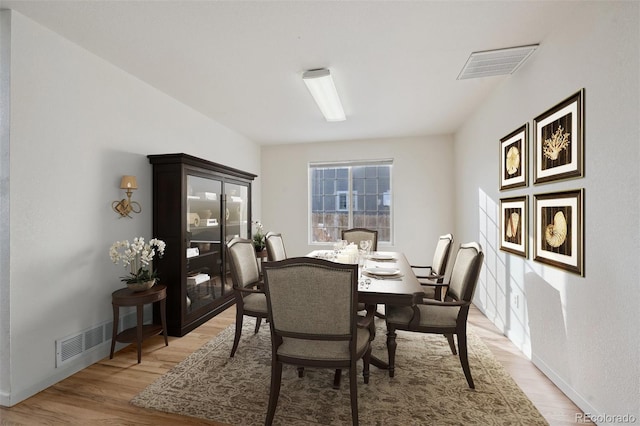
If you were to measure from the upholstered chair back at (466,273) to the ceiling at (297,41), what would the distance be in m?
1.62

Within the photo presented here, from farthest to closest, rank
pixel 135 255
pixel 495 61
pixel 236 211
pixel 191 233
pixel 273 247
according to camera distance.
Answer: pixel 236 211, pixel 273 247, pixel 191 233, pixel 135 255, pixel 495 61

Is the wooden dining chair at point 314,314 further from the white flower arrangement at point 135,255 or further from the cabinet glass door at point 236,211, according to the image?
the cabinet glass door at point 236,211

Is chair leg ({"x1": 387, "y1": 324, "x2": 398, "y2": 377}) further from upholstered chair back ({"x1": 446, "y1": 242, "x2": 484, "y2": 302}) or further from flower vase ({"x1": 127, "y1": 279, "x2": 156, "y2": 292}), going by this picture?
flower vase ({"x1": 127, "y1": 279, "x2": 156, "y2": 292})

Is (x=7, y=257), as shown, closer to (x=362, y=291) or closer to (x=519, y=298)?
(x=362, y=291)

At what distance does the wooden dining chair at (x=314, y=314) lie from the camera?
1.55 meters

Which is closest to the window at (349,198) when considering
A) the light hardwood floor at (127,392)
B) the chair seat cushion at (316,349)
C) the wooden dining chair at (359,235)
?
the wooden dining chair at (359,235)

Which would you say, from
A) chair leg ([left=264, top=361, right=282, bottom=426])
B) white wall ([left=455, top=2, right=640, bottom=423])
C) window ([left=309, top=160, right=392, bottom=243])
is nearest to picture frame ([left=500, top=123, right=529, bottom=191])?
white wall ([left=455, top=2, right=640, bottom=423])

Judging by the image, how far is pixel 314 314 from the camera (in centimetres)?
159

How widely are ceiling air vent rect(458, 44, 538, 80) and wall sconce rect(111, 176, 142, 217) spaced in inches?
125

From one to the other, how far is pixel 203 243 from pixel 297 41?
236 centimetres

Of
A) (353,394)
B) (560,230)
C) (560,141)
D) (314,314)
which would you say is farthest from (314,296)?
(560,141)

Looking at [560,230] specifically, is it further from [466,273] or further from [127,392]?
[127,392]

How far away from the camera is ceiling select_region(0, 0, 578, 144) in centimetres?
184

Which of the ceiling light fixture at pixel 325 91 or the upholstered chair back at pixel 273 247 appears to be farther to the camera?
the upholstered chair back at pixel 273 247
